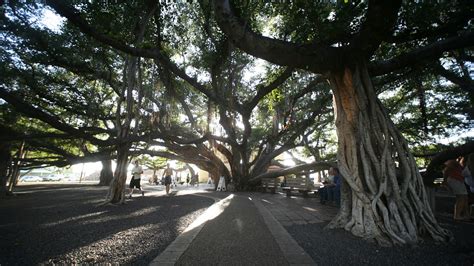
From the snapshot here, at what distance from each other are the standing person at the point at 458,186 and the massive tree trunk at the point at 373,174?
1852 mm

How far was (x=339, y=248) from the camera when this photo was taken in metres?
3.04

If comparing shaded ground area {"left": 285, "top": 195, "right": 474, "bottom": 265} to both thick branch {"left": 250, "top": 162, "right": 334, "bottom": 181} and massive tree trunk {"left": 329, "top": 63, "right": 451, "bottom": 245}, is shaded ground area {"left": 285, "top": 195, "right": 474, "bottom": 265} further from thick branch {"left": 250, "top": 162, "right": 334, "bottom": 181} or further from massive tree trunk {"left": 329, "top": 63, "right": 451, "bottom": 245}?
thick branch {"left": 250, "top": 162, "right": 334, "bottom": 181}

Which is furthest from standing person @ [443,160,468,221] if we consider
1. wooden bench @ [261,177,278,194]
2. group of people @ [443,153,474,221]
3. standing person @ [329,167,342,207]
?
wooden bench @ [261,177,278,194]

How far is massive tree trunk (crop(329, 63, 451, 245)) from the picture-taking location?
12.1 ft

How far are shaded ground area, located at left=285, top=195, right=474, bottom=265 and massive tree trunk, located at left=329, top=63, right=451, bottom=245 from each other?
249 mm

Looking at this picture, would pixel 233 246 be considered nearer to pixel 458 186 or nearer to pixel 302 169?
pixel 458 186

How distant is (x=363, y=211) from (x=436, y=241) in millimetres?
993

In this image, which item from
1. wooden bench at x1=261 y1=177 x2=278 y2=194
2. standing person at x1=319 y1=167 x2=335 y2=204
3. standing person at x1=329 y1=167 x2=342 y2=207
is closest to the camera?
standing person at x1=329 y1=167 x2=342 y2=207

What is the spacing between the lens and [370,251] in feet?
9.84

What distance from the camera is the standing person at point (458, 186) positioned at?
5227mm

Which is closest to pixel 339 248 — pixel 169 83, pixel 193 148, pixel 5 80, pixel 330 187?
pixel 330 187

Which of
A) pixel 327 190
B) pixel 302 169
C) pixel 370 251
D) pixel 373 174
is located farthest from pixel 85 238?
pixel 302 169

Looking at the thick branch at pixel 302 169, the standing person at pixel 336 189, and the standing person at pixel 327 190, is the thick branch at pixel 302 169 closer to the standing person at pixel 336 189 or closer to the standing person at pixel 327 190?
the standing person at pixel 327 190

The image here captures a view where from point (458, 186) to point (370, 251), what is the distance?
396 centimetres
